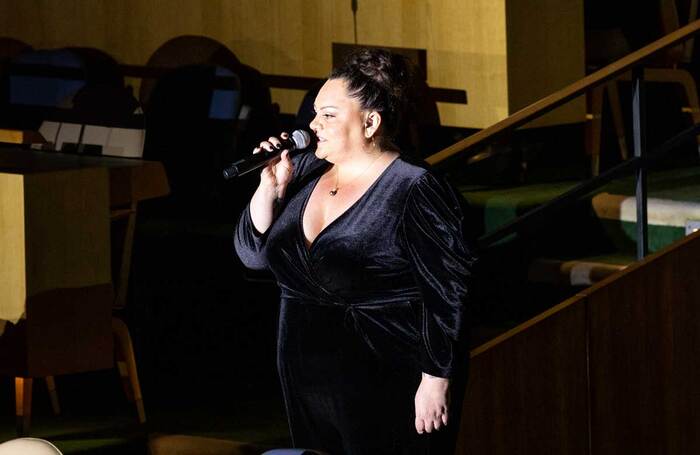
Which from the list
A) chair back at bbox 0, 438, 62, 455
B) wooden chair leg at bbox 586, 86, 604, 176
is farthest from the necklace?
wooden chair leg at bbox 586, 86, 604, 176

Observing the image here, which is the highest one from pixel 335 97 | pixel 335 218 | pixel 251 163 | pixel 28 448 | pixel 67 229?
pixel 335 97

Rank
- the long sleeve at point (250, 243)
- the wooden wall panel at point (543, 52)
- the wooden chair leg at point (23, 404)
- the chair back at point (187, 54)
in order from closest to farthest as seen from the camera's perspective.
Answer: the long sleeve at point (250, 243)
the wooden chair leg at point (23, 404)
the wooden wall panel at point (543, 52)
the chair back at point (187, 54)

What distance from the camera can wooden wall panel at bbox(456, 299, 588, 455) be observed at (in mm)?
4258

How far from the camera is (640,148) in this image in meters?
4.60

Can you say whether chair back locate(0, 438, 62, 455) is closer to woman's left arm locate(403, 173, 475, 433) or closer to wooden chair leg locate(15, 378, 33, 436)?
woman's left arm locate(403, 173, 475, 433)

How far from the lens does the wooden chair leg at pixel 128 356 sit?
4918 mm

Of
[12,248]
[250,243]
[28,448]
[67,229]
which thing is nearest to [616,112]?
[67,229]

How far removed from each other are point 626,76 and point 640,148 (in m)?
2.23

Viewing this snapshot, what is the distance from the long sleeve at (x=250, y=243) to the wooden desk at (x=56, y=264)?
1.59 metres

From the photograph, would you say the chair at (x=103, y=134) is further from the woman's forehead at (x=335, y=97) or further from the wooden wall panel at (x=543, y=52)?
the woman's forehead at (x=335, y=97)

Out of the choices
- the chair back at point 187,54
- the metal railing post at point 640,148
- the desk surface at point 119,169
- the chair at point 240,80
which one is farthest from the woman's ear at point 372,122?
the chair back at point 187,54

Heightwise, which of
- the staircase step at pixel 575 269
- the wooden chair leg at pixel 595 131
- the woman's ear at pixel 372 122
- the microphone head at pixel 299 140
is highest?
the woman's ear at pixel 372 122

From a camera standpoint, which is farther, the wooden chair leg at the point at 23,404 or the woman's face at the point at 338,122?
the wooden chair leg at the point at 23,404

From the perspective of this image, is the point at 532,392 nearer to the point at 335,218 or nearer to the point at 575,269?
the point at 575,269
